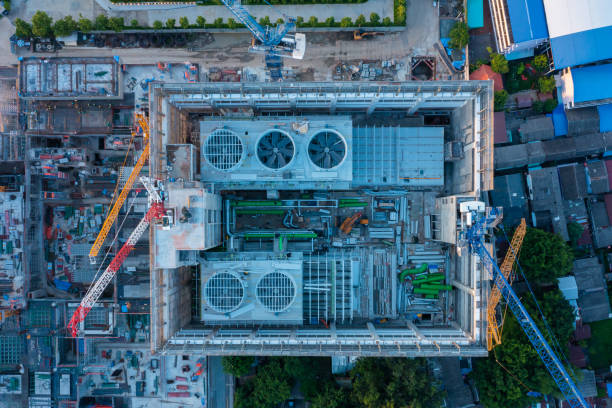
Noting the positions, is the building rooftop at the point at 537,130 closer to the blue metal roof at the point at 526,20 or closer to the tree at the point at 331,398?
the blue metal roof at the point at 526,20

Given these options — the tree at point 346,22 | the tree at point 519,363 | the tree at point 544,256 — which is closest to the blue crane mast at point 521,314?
the tree at point 519,363

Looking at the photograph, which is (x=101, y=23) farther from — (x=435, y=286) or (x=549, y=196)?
(x=549, y=196)

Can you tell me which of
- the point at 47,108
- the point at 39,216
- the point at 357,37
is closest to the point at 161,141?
the point at 47,108

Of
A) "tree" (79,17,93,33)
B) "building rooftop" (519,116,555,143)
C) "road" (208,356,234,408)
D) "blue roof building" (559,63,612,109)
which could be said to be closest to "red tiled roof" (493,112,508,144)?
"building rooftop" (519,116,555,143)

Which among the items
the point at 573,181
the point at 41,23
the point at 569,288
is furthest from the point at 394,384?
the point at 41,23

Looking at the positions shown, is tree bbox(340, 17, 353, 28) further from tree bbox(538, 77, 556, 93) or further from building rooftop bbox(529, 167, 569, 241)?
building rooftop bbox(529, 167, 569, 241)

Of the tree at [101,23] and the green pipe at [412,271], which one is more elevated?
the tree at [101,23]
